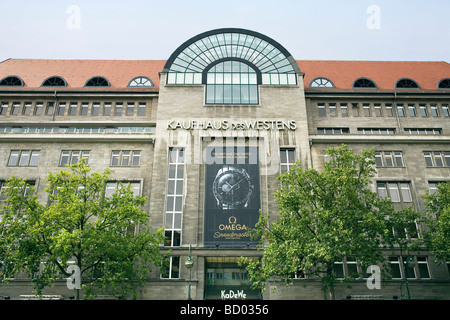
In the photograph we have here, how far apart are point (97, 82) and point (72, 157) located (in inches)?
385

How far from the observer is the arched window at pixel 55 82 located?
40.0 meters

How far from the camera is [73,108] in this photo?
129 feet

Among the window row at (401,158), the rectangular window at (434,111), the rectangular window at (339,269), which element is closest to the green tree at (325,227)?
the rectangular window at (339,269)

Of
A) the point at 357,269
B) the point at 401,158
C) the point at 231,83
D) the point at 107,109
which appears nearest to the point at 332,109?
the point at 401,158

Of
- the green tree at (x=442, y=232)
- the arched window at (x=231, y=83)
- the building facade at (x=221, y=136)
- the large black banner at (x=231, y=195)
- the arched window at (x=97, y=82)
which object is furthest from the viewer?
the arched window at (x=97, y=82)

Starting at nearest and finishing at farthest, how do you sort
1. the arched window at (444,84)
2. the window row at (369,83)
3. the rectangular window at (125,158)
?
the rectangular window at (125,158), the window row at (369,83), the arched window at (444,84)

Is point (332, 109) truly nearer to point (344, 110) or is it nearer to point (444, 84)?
point (344, 110)

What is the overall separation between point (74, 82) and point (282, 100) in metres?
23.0

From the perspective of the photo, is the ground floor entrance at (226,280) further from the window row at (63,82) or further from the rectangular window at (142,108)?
the window row at (63,82)

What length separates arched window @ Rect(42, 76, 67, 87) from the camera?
4000 centimetres

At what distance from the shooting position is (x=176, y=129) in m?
35.5

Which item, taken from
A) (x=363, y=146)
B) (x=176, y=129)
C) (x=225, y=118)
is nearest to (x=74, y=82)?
(x=176, y=129)

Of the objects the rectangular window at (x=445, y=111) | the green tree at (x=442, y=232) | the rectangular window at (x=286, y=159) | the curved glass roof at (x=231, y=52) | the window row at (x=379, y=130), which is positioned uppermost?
the curved glass roof at (x=231, y=52)
